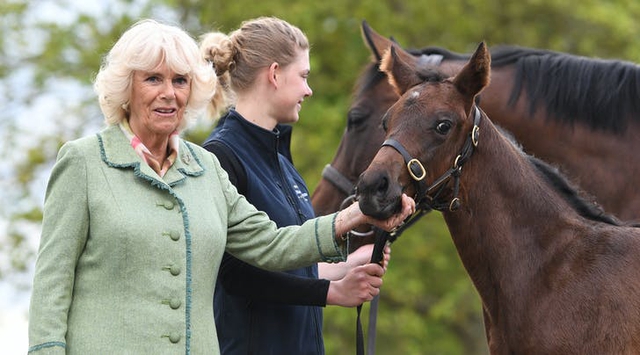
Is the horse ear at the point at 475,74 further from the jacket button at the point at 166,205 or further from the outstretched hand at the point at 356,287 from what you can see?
the jacket button at the point at 166,205

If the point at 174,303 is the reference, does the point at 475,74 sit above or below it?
above

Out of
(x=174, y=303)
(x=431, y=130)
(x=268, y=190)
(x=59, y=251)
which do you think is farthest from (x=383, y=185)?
(x=59, y=251)

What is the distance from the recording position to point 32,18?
15969 mm

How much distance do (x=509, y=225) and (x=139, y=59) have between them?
1.85 m

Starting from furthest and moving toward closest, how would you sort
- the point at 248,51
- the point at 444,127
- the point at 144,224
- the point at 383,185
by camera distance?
the point at 248,51 → the point at 444,127 → the point at 383,185 → the point at 144,224

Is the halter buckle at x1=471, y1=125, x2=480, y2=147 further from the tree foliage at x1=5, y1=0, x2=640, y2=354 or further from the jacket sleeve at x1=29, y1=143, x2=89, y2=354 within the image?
the tree foliage at x1=5, y1=0, x2=640, y2=354

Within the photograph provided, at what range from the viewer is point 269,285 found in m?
4.43

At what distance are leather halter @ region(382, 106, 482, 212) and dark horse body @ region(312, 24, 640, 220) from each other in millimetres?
1522

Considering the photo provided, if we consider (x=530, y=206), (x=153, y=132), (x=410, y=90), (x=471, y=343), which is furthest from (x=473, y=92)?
(x=471, y=343)

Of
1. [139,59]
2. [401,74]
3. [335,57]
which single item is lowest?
[335,57]

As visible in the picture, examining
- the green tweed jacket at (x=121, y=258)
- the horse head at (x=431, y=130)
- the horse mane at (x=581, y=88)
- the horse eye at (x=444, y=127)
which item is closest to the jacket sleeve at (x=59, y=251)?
the green tweed jacket at (x=121, y=258)

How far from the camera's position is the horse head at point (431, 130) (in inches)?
173

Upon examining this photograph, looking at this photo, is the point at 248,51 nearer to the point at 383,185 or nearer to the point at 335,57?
the point at 383,185

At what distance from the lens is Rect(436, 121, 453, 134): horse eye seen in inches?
178
